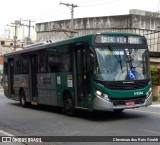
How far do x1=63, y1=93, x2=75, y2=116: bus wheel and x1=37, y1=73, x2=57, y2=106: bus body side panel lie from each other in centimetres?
101

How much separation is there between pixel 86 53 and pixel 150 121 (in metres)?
3.19

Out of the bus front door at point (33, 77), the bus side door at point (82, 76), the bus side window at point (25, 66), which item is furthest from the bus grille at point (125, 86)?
the bus side window at point (25, 66)

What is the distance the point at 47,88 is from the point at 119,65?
15.5ft

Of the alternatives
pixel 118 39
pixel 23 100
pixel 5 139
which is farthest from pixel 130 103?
pixel 23 100

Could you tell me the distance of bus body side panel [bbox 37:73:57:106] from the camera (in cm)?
1698

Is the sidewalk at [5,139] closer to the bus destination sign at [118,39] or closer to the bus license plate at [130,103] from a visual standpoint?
the bus license plate at [130,103]

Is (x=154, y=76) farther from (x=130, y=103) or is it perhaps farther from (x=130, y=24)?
(x=130, y=24)

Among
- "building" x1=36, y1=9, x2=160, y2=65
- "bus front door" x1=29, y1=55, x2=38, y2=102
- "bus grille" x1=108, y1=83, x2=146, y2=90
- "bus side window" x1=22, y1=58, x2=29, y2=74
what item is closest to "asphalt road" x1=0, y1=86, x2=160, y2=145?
"bus grille" x1=108, y1=83, x2=146, y2=90

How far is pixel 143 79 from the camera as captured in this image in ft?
47.1

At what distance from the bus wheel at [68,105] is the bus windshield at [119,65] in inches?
85.2

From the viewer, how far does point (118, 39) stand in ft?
46.8

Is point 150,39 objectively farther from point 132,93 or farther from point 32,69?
point 132,93

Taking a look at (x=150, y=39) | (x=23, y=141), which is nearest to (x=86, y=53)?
(x=23, y=141)

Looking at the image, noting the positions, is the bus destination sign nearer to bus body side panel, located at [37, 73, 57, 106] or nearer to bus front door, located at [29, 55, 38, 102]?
bus body side panel, located at [37, 73, 57, 106]
